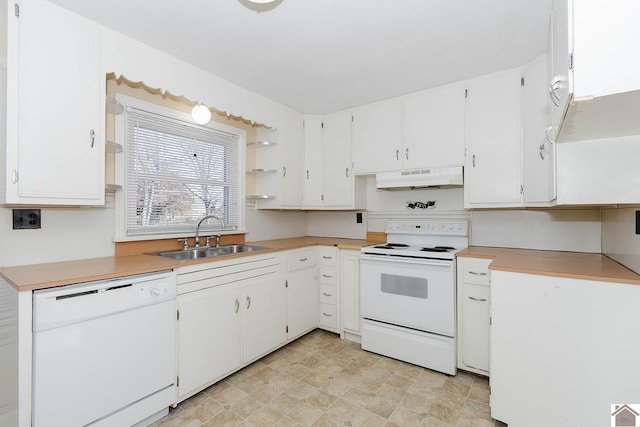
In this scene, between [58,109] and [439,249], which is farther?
[439,249]

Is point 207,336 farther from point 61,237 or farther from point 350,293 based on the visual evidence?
point 350,293

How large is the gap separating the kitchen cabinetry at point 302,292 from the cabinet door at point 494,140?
1.58 metres

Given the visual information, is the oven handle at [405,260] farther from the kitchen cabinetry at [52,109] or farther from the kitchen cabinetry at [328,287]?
the kitchen cabinetry at [52,109]

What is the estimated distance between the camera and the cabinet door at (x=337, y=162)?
3.22m

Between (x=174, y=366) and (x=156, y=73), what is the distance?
197cm

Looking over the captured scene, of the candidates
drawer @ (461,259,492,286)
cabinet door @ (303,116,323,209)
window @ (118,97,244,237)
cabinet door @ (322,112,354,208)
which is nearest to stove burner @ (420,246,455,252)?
drawer @ (461,259,492,286)

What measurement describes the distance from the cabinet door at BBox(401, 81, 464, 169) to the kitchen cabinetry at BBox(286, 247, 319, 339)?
1.36 meters

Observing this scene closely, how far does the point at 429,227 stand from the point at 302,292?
141cm

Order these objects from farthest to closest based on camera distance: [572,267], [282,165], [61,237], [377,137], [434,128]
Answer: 1. [282,165]
2. [377,137]
3. [434,128]
4. [61,237]
5. [572,267]

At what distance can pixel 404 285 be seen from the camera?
97.4 inches

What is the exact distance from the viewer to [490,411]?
1.82 metres

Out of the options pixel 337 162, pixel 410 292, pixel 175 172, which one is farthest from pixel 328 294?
pixel 175 172

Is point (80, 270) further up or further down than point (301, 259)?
further up

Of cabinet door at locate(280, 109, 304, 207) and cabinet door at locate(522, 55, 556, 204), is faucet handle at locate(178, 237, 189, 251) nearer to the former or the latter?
cabinet door at locate(280, 109, 304, 207)
